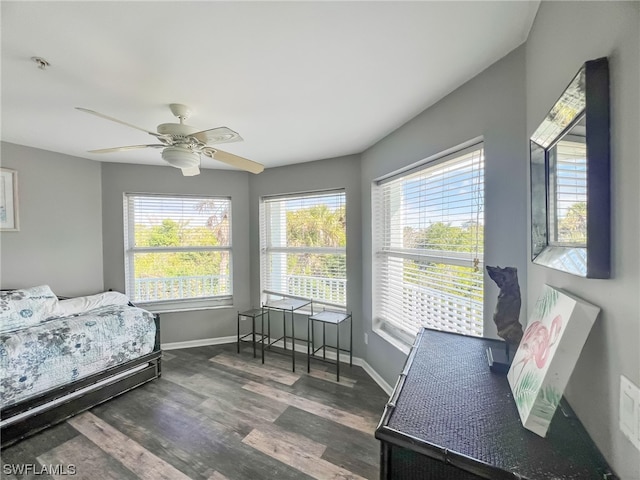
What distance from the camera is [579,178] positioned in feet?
2.42

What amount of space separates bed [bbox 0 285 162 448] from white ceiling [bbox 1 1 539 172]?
1600mm

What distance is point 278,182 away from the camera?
348cm

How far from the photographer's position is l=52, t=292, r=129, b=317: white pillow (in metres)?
2.42

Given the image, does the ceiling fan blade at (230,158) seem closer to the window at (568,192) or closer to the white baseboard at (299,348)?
the window at (568,192)

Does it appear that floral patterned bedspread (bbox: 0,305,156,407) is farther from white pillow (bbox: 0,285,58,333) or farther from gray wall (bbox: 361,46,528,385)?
gray wall (bbox: 361,46,528,385)

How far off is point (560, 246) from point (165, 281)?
12.8 feet

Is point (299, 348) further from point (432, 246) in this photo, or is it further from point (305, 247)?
point (432, 246)

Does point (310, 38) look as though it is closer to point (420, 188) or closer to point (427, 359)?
point (420, 188)

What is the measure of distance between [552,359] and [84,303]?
3.51 metres

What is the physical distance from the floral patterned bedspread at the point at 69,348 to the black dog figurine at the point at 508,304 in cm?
296

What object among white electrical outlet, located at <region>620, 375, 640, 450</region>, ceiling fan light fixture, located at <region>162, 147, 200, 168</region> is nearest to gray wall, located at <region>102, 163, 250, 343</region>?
ceiling fan light fixture, located at <region>162, 147, 200, 168</region>

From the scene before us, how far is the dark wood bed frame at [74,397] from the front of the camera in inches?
72.8

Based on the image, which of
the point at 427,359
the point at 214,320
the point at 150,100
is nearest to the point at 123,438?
the point at 214,320

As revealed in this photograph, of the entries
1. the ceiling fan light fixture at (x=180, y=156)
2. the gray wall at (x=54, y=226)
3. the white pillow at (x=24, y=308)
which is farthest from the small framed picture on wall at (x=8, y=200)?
the ceiling fan light fixture at (x=180, y=156)
